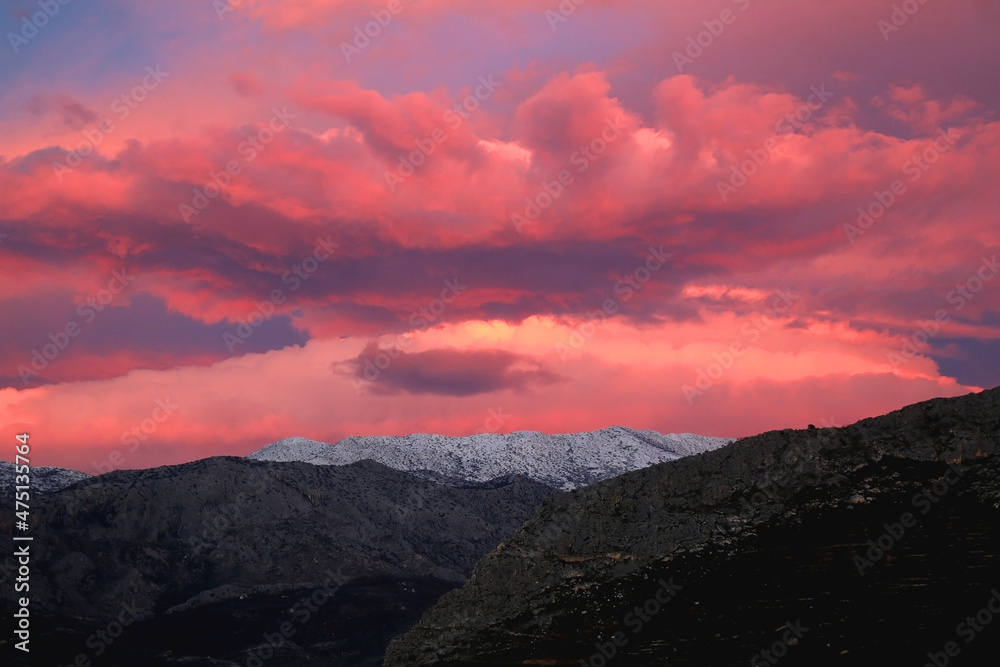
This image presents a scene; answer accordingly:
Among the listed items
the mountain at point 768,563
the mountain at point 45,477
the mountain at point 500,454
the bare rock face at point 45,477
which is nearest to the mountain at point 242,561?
the bare rock face at point 45,477

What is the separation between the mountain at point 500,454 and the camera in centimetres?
13025

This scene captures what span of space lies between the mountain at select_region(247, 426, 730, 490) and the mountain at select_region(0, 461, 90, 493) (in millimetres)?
29630

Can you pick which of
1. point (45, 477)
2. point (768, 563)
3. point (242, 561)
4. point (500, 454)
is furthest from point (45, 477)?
point (768, 563)

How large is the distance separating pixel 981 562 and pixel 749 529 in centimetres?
418

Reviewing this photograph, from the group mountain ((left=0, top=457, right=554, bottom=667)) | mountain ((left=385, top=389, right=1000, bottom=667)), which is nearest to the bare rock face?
mountain ((left=0, top=457, right=554, bottom=667))

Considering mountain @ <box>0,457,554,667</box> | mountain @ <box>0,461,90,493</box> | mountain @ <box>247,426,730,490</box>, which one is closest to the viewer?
mountain @ <box>0,457,554,667</box>

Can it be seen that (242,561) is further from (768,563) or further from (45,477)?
(768,563)

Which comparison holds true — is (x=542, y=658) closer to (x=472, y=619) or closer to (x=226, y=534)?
(x=472, y=619)

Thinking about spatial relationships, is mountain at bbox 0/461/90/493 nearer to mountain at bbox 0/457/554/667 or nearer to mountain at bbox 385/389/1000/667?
mountain at bbox 0/457/554/667

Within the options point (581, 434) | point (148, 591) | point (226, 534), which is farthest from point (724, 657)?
point (581, 434)

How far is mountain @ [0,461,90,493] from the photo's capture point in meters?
102

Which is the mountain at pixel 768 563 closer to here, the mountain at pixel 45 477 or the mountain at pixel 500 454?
the mountain at pixel 45 477

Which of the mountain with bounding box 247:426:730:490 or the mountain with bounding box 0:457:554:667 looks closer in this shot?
the mountain with bounding box 0:457:554:667

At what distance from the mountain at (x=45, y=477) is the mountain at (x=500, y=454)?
1167 inches
